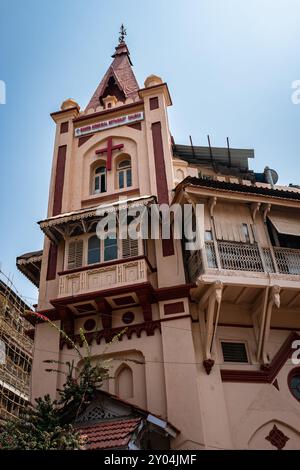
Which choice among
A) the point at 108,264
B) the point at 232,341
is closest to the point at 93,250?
the point at 108,264

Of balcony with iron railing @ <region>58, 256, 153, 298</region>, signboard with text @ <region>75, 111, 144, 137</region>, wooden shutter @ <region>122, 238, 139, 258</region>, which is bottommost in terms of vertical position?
balcony with iron railing @ <region>58, 256, 153, 298</region>

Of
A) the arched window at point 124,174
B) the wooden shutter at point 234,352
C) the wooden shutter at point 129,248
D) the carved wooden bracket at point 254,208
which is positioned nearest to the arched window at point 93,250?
the wooden shutter at point 129,248

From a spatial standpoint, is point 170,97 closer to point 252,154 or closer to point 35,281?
point 252,154

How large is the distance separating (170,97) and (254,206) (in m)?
7.54

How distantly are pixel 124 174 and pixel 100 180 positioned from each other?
103 cm

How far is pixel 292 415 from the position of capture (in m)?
12.4

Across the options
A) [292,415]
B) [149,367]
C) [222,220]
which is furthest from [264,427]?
[222,220]

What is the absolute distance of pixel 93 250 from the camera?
1520 centimetres

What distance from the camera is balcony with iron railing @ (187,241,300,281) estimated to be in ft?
43.5

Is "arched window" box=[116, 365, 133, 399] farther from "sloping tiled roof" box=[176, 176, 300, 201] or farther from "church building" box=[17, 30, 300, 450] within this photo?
"sloping tiled roof" box=[176, 176, 300, 201]

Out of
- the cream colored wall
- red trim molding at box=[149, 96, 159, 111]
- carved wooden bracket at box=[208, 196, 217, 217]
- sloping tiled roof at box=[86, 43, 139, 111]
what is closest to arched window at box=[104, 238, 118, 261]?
the cream colored wall

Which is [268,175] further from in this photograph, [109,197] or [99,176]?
[109,197]

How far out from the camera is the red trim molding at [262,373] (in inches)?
500

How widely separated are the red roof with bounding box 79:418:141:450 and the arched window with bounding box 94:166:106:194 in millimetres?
9334
